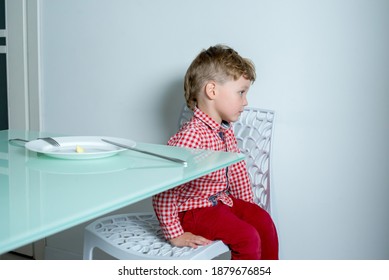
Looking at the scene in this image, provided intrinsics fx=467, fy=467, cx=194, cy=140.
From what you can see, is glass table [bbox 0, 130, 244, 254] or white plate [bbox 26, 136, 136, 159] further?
white plate [bbox 26, 136, 136, 159]

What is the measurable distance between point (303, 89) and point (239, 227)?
1.95 feet

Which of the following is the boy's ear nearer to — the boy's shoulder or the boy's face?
the boy's face

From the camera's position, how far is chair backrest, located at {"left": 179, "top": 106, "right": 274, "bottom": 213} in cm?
161

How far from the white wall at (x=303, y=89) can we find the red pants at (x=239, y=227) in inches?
5.0

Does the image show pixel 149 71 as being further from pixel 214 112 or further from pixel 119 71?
pixel 214 112

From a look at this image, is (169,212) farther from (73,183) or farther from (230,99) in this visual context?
(73,183)

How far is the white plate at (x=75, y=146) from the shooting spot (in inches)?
38.4

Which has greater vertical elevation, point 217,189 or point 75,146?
point 75,146

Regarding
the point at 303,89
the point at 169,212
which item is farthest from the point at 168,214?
the point at 303,89

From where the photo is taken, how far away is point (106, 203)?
2.21 feet

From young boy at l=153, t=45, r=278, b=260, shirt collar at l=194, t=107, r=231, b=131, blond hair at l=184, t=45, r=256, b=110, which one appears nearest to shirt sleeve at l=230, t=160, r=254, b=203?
young boy at l=153, t=45, r=278, b=260

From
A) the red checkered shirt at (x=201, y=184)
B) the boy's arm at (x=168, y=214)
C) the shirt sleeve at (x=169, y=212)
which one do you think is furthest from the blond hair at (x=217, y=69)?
the boy's arm at (x=168, y=214)

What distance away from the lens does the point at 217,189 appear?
1.48m

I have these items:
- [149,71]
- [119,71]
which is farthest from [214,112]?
[119,71]
